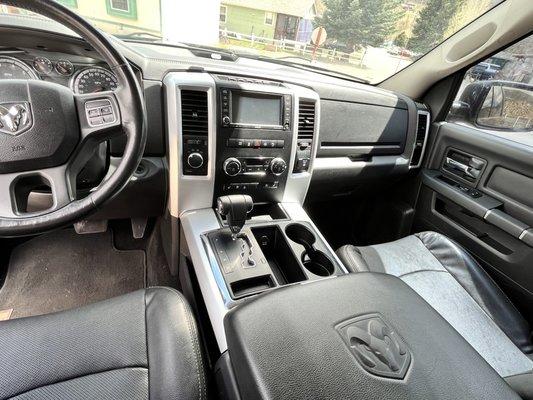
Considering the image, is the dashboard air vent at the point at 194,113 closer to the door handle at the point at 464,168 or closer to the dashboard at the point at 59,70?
the dashboard at the point at 59,70

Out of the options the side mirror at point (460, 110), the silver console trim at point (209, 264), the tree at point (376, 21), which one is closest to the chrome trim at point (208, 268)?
the silver console trim at point (209, 264)

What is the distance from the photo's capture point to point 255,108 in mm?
1241

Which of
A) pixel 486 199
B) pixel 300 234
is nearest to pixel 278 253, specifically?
pixel 300 234

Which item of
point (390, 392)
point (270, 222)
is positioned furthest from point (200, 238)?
point (390, 392)

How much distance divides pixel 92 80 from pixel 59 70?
10cm

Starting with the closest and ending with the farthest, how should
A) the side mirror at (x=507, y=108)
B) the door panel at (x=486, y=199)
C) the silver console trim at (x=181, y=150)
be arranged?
the silver console trim at (x=181, y=150) → the door panel at (x=486, y=199) → the side mirror at (x=507, y=108)

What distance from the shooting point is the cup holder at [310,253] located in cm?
116

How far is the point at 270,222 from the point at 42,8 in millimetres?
927

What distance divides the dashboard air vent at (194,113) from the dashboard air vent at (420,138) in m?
1.35

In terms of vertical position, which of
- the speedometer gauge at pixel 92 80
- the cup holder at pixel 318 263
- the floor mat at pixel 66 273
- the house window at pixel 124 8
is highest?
the house window at pixel 124 8

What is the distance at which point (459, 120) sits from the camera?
1886 mm

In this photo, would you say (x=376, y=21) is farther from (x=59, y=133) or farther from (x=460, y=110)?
(x=59, y=133)

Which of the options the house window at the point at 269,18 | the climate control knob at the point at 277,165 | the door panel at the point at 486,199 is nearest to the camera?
the climate control knob at the point at 277,165

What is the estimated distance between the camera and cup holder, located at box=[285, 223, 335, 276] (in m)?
1.16
